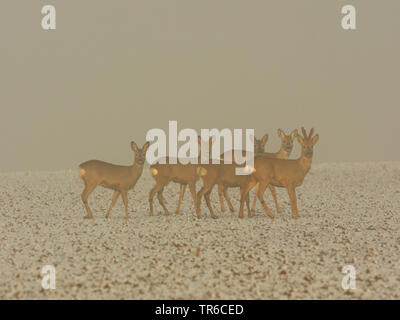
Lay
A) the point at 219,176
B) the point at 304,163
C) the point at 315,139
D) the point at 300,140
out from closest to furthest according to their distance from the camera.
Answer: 1. the point at 315,139
2. the point at 300,140
3. the point at 304,163
4. the point at 219,176

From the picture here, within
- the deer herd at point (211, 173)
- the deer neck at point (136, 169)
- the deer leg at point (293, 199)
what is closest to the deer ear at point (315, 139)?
the deer herd at point (211, 173)

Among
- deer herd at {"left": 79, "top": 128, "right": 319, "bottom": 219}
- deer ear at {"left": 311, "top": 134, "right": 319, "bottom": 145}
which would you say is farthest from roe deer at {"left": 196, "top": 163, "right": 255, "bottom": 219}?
deer ear at {"left": 311, "top": 134, "right": 319, "bottom": 145}

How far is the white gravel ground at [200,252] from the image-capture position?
853cm

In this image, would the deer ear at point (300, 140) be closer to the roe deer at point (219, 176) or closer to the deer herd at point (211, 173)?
the deer herd at point (211, 173)

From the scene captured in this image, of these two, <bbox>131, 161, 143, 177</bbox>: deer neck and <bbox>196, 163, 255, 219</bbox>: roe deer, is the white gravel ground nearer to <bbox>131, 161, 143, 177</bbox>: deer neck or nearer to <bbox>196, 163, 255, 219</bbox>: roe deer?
<bbox>196, 163, 255, 219</bbox>: roe deer

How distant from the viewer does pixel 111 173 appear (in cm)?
1470

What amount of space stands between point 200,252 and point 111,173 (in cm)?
477

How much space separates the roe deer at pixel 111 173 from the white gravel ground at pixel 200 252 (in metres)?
1.03

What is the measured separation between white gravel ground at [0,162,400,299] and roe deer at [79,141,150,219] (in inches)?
40.6

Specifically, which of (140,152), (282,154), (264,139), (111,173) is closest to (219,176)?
(264,139)

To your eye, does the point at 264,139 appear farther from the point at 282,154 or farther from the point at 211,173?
the point at 211,173

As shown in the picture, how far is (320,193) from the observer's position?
23312 millimetres

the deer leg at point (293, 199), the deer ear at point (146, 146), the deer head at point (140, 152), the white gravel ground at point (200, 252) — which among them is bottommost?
the white gravel ground at point (200, 252)

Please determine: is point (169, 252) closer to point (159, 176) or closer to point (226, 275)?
point (226, 275)
